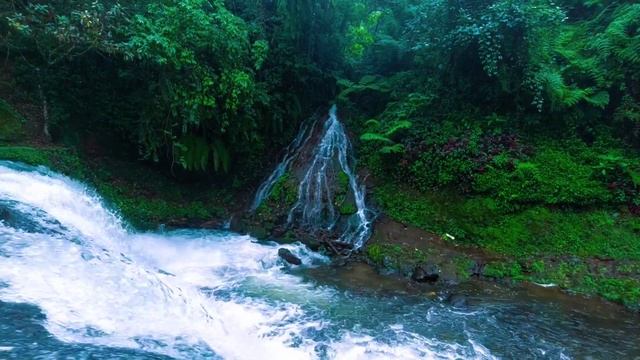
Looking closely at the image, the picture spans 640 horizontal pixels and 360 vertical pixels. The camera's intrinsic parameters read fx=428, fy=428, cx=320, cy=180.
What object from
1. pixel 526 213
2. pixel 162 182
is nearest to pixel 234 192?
pixel 162 182

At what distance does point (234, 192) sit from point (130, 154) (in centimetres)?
294

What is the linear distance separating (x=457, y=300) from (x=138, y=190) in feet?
26.6

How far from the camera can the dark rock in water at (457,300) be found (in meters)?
7.30

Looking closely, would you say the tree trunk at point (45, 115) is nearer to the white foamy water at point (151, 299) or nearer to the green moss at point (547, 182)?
the white foamy water at point (151, 299)

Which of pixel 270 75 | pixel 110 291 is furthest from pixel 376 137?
pixel 110 291

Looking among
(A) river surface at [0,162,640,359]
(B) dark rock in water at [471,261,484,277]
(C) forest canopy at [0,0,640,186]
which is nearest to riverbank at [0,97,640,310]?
(B) dark rock in water at [471,261,484,277]

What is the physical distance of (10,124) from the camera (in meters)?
9.85

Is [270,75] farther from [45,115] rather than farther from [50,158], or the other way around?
[50,158]

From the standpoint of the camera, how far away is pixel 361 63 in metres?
15.5

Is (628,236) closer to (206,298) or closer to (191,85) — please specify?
(206,298)

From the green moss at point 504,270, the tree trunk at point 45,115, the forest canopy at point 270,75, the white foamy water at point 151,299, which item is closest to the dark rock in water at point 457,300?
the green moss at point 504,270

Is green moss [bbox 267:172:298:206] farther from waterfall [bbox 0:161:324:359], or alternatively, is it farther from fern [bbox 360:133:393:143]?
waterfall [bbox 0:161:324:359]

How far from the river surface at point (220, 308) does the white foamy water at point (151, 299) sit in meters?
0.02

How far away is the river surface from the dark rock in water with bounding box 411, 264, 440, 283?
0.38 meters
